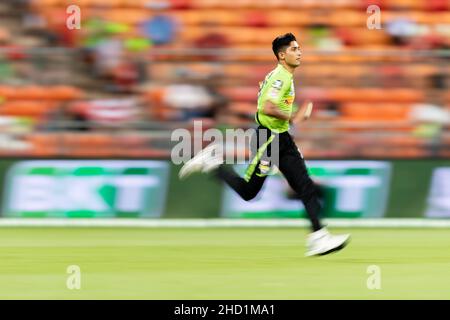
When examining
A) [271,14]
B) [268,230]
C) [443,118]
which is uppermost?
[271,14]

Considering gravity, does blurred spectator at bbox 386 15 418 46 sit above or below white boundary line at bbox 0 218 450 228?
above

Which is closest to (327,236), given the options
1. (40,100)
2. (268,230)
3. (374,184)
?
(268,230)

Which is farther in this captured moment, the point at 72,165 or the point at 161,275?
the point at 72,165

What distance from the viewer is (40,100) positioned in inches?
666

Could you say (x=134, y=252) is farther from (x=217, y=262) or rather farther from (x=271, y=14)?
(x=271, y=14)

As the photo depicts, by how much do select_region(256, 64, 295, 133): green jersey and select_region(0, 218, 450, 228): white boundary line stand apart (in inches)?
194

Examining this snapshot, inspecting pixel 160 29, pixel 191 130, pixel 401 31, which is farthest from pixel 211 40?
pixel 401 31

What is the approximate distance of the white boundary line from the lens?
1641 centimetres

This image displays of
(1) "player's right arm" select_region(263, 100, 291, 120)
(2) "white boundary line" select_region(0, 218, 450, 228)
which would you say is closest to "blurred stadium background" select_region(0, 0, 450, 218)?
(2) "white boundary line" select_region(0, 218, 450, 228)

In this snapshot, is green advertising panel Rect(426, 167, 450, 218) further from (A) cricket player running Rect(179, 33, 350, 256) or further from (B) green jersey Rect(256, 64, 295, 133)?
(B) green jersey Rect(256, 64, 295, 133)

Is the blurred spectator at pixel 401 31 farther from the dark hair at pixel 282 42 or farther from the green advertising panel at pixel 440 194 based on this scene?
the dark hair at pixel 282 42

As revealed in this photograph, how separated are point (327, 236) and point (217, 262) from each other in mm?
1143

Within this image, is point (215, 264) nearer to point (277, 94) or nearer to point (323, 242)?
point (323, 242)

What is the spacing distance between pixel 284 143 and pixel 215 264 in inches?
55.0
